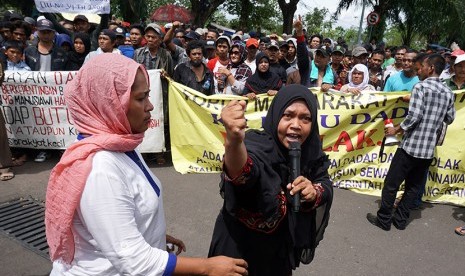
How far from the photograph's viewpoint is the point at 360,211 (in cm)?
441

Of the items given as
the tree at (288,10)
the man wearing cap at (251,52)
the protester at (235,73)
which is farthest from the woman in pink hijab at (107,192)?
the tree at (288,10)

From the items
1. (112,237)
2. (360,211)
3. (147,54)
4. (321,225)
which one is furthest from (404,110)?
(112,237)

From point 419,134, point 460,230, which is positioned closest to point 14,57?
point 419,134

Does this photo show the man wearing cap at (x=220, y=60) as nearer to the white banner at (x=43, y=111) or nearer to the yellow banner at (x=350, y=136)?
the yellow banner at (x=350, y=136)

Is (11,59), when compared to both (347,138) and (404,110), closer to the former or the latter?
(347,138)

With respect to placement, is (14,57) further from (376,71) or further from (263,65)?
(376,71)

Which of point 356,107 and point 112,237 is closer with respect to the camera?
point 112,237

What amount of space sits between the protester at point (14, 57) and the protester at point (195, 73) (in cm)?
229

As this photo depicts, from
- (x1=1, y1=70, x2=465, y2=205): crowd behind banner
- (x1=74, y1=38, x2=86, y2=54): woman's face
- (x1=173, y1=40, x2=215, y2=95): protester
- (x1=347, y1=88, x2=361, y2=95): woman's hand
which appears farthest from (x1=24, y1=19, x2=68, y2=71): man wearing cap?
(x1=347, y1=88, x2=361, y2=95): woman's hand

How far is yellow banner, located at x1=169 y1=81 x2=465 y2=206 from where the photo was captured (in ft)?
15.4

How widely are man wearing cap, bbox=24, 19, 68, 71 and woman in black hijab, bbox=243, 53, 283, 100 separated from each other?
294 centimetres

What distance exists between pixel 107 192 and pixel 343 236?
3145mm

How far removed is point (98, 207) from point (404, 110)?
4.49 meters

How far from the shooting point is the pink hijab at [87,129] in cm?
125
